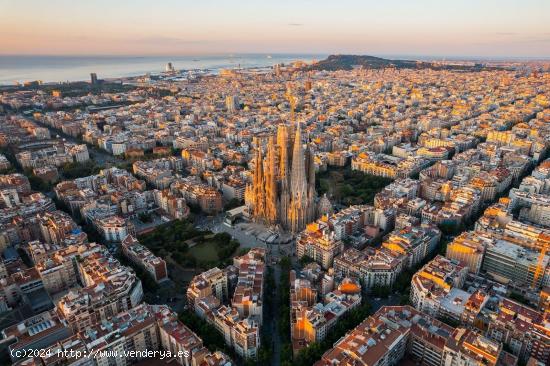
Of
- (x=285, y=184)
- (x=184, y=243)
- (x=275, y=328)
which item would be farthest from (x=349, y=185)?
(x=275, y=328)

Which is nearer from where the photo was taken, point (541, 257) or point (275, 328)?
point (275, 328)

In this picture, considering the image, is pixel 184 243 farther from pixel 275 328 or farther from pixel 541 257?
pixel 541 257

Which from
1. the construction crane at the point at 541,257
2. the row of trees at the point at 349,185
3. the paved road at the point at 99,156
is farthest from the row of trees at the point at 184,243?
the paved road at the point at 99,156

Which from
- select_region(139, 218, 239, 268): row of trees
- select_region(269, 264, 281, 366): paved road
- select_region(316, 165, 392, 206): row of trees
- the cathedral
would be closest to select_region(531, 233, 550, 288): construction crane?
select_region(316, 165, 392, 206): row of trees

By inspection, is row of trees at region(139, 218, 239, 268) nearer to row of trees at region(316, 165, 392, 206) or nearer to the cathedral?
the cathedral

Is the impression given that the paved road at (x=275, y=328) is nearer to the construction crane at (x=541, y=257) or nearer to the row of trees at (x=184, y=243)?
the row of trees at (x=184, y=243)
